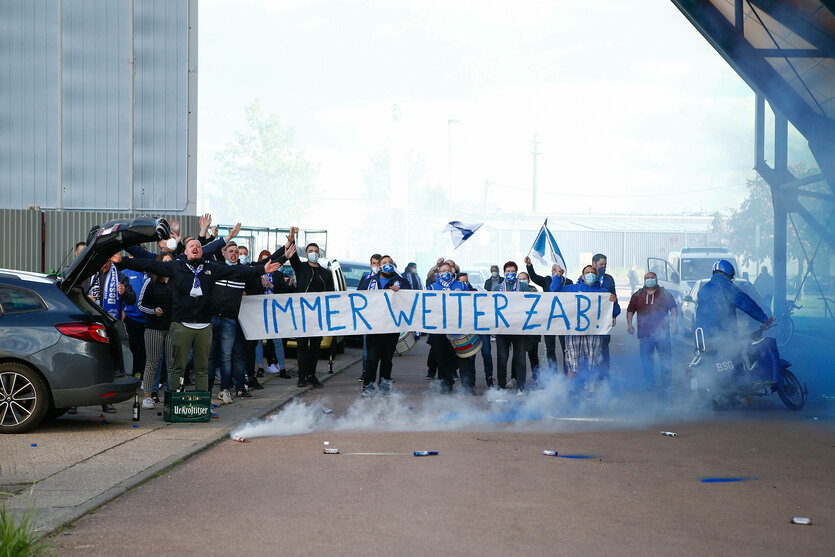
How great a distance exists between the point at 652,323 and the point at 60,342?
27.7ft

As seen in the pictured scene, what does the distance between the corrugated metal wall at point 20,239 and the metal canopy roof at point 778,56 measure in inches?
530

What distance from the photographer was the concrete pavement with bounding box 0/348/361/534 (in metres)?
6.77

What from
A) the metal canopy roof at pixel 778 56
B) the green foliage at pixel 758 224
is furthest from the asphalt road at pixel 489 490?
the green foliage at pixel 758 224

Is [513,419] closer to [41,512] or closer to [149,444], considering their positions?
[149,444]

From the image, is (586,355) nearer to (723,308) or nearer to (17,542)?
(723,308)

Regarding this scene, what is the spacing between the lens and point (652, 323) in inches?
570

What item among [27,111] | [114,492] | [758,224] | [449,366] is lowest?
[114,492]

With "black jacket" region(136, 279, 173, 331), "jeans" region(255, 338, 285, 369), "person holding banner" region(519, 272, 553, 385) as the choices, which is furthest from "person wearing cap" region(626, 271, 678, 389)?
"black jacket" region(136, 279, 173, 331)

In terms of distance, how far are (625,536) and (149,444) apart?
4948 millimetres

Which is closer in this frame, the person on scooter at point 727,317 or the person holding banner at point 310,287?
the person on scooter at point 727,317

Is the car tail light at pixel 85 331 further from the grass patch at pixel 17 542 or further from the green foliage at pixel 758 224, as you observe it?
the green foliage at pixel 758 224

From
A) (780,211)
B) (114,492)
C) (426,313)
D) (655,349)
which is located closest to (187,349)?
(426,313)

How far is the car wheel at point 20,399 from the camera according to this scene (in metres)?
9.56

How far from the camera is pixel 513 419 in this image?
11312 mm
